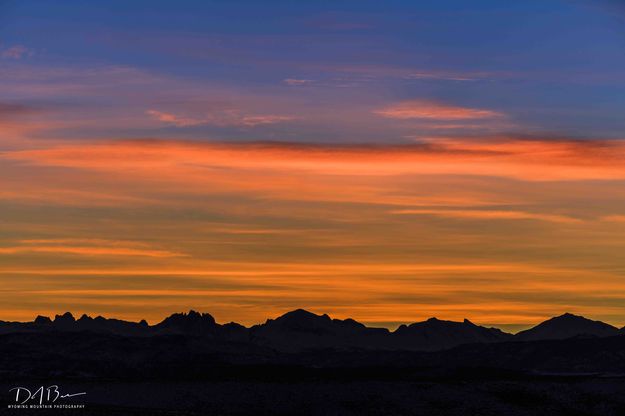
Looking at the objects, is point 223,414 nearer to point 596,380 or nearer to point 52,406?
point 52,406

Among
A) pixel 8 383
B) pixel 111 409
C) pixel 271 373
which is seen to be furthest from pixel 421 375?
pixel 111 409

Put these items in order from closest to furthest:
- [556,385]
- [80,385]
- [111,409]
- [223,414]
A: [111,409] < [223,414] < [80,385] < [556,385]

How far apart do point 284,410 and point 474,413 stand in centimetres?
2615

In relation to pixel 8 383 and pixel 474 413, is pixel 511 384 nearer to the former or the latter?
pixel 474 413

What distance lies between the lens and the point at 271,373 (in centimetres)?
19288

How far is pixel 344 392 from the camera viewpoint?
484 feet

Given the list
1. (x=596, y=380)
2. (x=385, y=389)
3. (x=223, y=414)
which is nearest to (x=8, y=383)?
(x=223, y=414)

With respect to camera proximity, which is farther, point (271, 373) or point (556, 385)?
point (271, 373)

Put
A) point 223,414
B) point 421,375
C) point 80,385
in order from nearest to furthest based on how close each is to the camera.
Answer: point 223,414, point 80,385, point 421,375

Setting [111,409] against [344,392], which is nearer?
[111,409]

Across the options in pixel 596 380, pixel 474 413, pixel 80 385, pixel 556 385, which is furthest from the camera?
pixel 596 380

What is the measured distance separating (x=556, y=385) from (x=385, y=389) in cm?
3423

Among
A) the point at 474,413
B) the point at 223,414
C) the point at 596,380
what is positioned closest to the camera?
the point at 223,414

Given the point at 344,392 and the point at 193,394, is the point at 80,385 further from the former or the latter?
the point at 344,392
